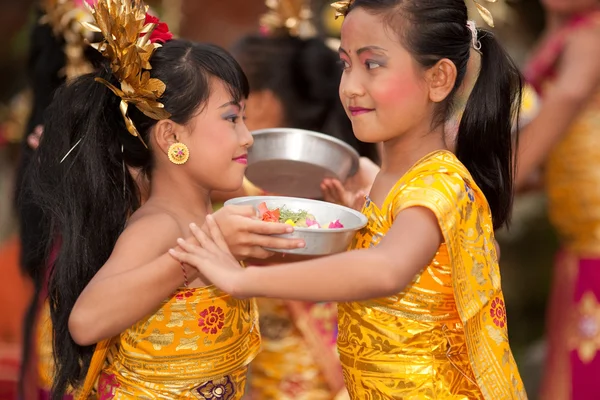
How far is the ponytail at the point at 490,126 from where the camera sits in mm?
2088

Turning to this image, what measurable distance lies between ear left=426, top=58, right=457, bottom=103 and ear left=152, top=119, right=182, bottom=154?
56 centimetres

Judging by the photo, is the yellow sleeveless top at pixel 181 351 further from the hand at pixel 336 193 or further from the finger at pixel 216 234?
the hand at pixel 336 193

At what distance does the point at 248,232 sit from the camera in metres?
1.83

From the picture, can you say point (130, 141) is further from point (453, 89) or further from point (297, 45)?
point (297, 45)

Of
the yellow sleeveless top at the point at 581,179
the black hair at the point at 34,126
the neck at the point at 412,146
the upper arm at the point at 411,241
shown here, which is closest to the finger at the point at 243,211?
the upper arm at the point at 411,241

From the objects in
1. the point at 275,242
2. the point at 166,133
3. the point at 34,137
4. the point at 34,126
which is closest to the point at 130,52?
the point at 166,133

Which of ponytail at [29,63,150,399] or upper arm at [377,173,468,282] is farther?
ponytail at [29,63,150,399]

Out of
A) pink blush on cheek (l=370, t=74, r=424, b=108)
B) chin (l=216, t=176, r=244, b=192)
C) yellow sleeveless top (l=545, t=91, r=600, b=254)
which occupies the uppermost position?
pink blush on cheek (l=370, t=74, r=424, b=108)

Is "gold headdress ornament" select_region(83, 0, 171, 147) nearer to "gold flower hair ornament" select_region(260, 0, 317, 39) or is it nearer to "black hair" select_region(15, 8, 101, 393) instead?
"black hair" select_region(15, 8, 101, 393)

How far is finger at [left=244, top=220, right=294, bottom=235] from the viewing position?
70.0 inches

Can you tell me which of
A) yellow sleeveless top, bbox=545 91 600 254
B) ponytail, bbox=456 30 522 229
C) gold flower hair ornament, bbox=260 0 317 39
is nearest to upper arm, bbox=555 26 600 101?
yellow sleeveless top, bbox=545 91 600 254

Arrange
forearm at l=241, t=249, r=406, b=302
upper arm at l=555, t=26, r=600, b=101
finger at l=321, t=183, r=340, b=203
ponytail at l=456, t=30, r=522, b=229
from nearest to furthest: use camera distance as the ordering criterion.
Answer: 1. forearm at l=241, t=249, r=406, b=302
2. ponytail at l=456, t=30, r=522, b=229
3. finger at l=321, t=183, r=340, b=203
4. upper arm at l=555, t=26, r=600, b=101

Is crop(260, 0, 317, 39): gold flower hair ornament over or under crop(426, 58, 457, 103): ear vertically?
under

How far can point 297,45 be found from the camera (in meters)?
3.36
